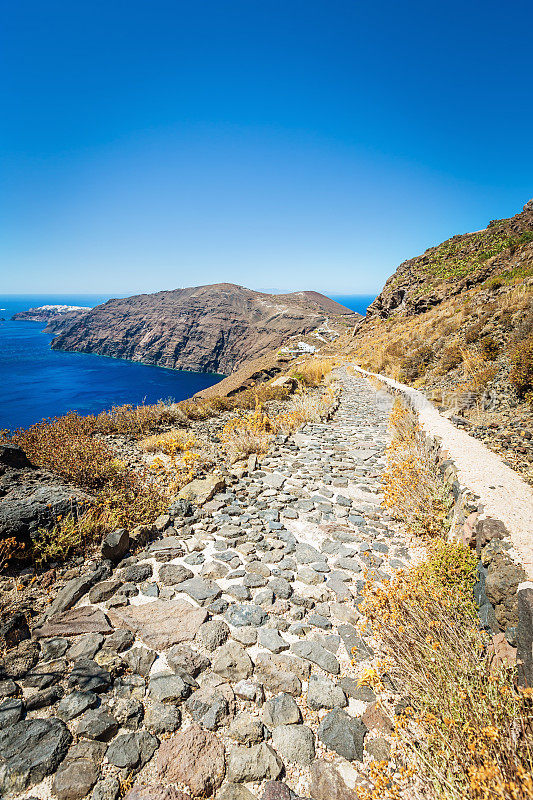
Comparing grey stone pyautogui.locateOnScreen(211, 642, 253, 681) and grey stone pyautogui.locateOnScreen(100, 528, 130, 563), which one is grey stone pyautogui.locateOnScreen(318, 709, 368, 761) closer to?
grey stone pyautogui.locateOnScreen(211, 642, 253, 681)

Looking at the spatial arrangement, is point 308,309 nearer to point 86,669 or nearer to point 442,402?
point 442,402

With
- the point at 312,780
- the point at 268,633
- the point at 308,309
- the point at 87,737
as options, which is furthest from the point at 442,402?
the point at 308,309

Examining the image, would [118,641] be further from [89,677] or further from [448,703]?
[448,703]

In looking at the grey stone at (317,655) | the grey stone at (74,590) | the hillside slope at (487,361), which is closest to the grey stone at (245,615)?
the grey stone at (317,655)

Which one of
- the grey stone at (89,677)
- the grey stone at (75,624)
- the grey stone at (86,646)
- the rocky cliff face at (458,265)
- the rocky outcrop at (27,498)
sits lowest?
the grey stone at (75,624)

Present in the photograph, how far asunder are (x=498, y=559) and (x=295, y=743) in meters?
1.88

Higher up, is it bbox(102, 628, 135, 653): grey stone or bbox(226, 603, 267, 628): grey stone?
bbox(226, 603, 267, 628): grey stone

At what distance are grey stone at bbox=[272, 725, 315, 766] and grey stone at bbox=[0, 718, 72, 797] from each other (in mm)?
1206

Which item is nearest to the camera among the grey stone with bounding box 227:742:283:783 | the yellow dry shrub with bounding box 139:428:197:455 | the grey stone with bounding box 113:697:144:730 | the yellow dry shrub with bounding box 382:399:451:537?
the grey stone with bounding box 227:742:283:783

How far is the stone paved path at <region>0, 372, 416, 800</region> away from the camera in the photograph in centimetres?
175

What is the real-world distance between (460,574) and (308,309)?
10811 centimetres

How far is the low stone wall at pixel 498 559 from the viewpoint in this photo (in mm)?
1982

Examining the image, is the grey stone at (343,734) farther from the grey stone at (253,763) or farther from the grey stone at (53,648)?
the grey stone at (53,648)

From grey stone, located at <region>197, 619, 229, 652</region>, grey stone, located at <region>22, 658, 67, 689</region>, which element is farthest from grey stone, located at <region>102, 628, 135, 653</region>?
grey stone, located at <region>197, 619, 229, 652</region>
